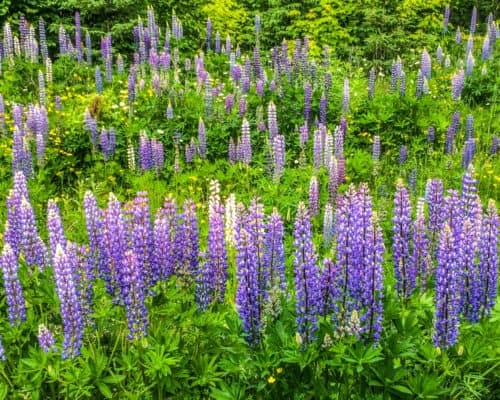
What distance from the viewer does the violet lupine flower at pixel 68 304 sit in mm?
2932

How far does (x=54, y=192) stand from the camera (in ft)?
22.4

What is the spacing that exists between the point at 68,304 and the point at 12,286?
1.49ft

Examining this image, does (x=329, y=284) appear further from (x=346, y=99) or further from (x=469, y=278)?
(x=346, y=99)

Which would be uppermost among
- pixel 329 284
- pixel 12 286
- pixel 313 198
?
pixel 329 284

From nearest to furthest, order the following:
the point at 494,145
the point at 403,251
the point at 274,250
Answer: the point at 274,250, the point at 403,251, the point at 494,145

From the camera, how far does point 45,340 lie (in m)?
3.07

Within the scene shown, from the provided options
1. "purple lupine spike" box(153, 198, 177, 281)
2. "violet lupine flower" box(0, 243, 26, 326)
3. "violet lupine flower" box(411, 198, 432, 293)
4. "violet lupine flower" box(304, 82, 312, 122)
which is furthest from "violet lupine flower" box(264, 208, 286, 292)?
"violet lupine flower" box(304, 82, 312, 122)

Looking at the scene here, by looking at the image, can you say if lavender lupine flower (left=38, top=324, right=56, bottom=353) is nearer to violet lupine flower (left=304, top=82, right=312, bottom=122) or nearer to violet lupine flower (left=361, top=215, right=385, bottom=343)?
violet lupine flower (left=361, top=215, right=385, bottom=343)

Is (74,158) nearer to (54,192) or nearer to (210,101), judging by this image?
(54,192)

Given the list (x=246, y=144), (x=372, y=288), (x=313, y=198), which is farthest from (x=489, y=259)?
(x=246, y=144)

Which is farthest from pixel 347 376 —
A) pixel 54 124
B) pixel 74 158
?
pixel 54 124

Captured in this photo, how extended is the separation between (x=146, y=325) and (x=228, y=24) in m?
11.8

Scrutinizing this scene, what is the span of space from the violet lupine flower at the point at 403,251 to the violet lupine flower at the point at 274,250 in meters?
0.72

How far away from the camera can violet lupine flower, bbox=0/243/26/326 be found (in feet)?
10.3
